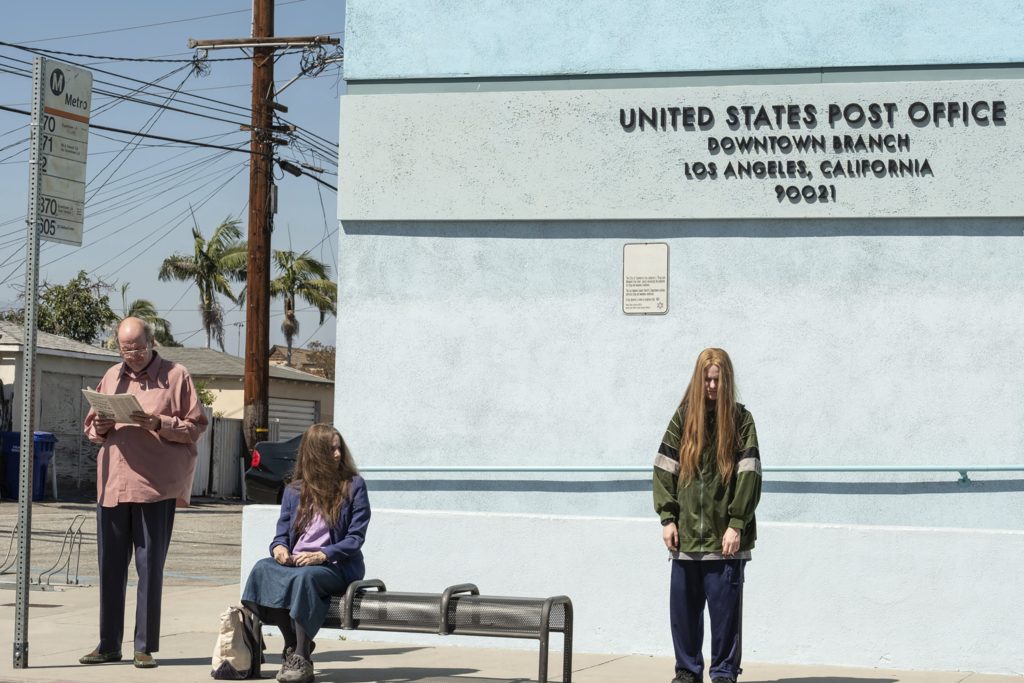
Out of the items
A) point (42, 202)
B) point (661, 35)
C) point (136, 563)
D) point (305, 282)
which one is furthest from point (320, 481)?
point (305, 282)

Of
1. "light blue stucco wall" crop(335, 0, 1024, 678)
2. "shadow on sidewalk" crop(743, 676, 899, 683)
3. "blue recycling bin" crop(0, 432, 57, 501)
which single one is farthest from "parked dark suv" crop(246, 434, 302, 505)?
"shadow on sidewalk" crop(743, 676, 899, 683)

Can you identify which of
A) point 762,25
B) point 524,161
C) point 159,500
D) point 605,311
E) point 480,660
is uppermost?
point 762,25

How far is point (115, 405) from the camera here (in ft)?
26.3

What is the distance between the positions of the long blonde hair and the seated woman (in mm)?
1808

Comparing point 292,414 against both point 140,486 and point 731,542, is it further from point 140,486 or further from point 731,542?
point 731,542

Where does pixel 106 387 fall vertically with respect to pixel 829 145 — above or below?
below

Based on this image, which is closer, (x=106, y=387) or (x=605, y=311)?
(x=106, y=387)

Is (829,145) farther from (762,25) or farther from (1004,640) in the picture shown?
(1004,640)

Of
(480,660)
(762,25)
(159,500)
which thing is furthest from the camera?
(762,25)

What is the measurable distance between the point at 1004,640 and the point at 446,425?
12.8 feet

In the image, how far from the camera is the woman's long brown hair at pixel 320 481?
7715mm

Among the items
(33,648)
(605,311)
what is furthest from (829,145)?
(33,648)

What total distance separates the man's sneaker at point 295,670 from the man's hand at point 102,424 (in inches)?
71.9

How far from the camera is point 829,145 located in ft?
31.0
